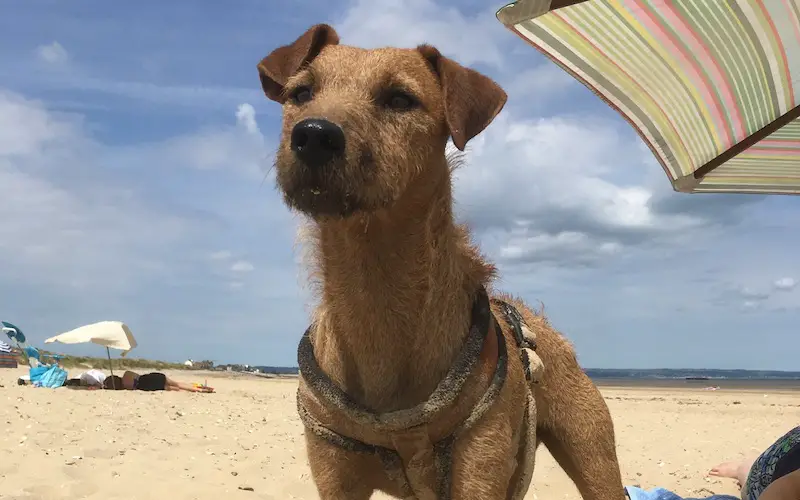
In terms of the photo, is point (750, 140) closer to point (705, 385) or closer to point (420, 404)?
point (420, 404)

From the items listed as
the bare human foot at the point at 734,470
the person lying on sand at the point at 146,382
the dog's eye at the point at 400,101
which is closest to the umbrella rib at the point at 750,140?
the dog's eye at the point at 400,101

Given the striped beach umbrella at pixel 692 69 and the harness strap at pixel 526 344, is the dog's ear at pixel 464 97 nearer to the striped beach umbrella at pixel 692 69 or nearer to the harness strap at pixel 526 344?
the striped beach umbrella at pixel 692 69

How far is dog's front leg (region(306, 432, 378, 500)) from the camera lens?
2646mm

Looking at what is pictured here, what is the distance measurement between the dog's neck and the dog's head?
19cm

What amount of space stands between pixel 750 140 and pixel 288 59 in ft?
10.6

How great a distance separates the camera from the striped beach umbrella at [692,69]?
2943 mm

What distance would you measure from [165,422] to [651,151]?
7531mm

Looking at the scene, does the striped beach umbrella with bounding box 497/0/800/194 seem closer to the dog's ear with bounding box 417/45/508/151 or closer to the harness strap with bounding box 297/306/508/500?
the dog's ear with bounding box 417/45/508/151

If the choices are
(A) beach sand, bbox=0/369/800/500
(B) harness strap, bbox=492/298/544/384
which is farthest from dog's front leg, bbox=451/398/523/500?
(A) beach sand, bbox=0/369/800/500

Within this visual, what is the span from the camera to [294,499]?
5.25 m

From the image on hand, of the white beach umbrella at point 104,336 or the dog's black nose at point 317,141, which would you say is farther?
the white beach umbrella at point 104,336

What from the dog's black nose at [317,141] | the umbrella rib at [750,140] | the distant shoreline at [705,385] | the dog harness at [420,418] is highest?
the umbrella rib at [750,140]

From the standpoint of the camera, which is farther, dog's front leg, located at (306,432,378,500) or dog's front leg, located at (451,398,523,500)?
dog's front leg, located at (306,432,378,500)

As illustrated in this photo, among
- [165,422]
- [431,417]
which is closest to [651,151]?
[431,417]
